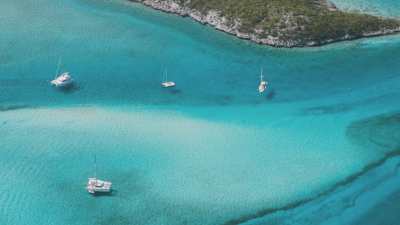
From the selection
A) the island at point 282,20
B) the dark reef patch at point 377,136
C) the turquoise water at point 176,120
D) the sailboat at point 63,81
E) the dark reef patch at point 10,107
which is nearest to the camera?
the turquoise water at point 176,120

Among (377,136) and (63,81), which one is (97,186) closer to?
(63,81)

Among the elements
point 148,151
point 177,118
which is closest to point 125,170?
point 148,151

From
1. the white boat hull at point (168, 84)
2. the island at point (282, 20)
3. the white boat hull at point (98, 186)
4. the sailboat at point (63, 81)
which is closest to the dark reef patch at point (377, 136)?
the island at point (282, 20)

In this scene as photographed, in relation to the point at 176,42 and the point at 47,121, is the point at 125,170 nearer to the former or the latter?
the point at 47,121

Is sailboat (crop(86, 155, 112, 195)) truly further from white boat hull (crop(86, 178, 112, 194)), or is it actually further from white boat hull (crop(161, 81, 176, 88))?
white boat hull (crop(161, 81, 176, 88))

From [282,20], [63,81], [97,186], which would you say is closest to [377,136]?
[282,20]

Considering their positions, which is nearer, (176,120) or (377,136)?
(176,120)

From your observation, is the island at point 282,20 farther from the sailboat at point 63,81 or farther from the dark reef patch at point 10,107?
the dark reef patch at point 10,107
